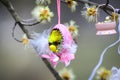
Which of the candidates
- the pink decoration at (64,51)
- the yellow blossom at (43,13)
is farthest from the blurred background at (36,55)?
the pink decoration at (64,51)

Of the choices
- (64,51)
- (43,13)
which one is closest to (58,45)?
(64,51)

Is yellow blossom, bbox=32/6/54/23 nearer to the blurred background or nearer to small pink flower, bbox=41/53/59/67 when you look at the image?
small pink flower, bbox=41/53/59/67

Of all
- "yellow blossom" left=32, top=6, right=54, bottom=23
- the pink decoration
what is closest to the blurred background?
"yellow blossom" left=32, top=6, right=54, bottom=23

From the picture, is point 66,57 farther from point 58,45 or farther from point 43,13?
point 43,13

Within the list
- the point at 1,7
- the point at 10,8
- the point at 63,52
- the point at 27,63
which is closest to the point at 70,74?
the point at 63,52

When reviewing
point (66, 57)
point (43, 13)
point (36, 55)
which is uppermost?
point (43, 13)

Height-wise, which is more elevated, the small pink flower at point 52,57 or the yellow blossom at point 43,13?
the yellow blossom at point 43,13

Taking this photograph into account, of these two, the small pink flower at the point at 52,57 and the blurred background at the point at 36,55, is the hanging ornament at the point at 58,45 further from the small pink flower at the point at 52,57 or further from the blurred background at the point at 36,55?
the blurred background at the point at 36,55

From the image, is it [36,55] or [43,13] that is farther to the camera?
[36,55]

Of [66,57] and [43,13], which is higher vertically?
[43,13]
